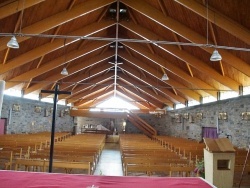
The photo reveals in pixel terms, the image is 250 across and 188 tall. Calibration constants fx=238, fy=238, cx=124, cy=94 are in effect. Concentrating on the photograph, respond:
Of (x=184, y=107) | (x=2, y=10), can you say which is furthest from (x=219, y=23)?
(x=184, y=107)

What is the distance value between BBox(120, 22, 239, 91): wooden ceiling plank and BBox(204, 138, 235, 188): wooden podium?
318 inches

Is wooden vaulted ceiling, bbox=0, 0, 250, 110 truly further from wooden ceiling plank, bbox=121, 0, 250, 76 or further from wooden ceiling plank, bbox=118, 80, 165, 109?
wooden ceiling plank, bbox=118, 80, 165, 109

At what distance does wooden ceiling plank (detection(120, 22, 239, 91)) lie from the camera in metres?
12.5

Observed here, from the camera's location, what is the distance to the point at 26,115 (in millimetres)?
19094

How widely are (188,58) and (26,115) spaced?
13.5 metres

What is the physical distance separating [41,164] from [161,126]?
21.0 m

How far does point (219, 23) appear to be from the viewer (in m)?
8.65

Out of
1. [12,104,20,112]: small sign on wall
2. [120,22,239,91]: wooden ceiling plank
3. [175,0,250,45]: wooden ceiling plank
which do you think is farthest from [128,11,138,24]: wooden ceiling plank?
[12,104,20,112]: small sign on wall

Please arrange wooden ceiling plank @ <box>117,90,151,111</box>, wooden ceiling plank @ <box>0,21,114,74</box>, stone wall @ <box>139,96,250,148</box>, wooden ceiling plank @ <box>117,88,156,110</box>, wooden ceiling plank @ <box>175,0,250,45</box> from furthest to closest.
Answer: wooden ceiling plank @ <box>117,90,151,111</box>, wooden ceiling plank @ <box>117,88,156,110</box>, stone wall @ <box>139,96,250,148</box>, wooden ceiling plank @ <box>0,21,114,74</box>, wooden ceiling plank @ <box>175,0,250,45</box>

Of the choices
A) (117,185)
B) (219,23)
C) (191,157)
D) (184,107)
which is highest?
(219,23)

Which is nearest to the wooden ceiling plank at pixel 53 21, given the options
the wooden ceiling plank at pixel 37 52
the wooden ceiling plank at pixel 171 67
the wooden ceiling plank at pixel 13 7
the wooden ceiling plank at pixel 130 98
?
the wooden ceiling plank at pixel 13 7

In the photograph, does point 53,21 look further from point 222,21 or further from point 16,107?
point 16,107

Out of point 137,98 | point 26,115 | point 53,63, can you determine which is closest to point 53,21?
point 53,63

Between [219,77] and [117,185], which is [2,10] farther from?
[219,77]
